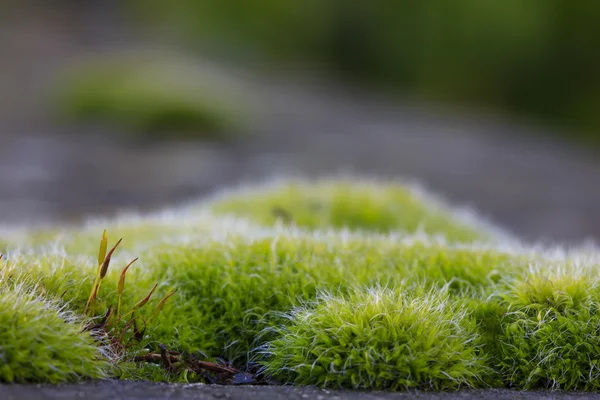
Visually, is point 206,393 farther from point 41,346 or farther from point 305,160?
point 305,160

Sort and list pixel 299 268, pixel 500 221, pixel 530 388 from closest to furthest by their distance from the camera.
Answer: pixel 530 388
pixel 299 268
pixel 500 221

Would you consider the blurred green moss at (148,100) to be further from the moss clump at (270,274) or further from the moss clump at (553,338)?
the moss clump at (553,338)

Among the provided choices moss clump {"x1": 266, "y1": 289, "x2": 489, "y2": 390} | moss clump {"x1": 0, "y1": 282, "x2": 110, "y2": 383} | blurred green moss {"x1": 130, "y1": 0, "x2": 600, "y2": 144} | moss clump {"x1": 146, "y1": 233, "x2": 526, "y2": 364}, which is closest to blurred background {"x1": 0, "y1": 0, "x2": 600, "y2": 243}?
blurred green moss {"x1": 130, "y1": 0, "x2": 600, "y2": 144}

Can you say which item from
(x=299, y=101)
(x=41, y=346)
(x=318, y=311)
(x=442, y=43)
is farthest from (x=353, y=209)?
(x=442, y=43)

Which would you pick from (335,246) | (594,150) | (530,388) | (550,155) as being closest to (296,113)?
(550,155)

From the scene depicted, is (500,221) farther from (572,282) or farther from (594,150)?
(594,150)

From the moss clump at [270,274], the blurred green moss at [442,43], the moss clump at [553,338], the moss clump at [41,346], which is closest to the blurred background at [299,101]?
the blurred green moss at [442,43]
